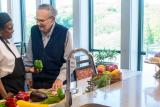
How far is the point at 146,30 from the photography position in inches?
180

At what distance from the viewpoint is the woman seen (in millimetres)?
2324

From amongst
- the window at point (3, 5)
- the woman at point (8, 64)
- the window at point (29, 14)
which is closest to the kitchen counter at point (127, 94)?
the woman at point (8, 64)

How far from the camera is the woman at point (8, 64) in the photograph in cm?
232

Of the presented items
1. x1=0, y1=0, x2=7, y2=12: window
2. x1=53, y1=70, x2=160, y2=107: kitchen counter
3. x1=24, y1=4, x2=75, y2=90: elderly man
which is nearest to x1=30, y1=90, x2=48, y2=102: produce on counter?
x1=53, y1=70, x2=160, y2=107: kitchen counter

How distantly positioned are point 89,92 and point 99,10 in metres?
3.10

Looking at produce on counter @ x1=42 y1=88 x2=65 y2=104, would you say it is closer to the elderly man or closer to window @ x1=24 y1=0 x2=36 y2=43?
the elderly man

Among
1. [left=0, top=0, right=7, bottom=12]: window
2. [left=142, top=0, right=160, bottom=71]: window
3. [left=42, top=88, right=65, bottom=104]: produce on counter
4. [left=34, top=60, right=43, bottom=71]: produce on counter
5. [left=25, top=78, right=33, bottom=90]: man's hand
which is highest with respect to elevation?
[left=0, top=0, right=7, bottom=12]: window

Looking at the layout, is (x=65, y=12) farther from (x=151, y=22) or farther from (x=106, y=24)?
(x=151, y=22)

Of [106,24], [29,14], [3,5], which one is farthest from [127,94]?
[3,5]

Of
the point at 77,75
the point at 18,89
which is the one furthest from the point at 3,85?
the point at 77,75

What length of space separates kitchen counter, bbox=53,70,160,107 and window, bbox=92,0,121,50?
7.94 feet

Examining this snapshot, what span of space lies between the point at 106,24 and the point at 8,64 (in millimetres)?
2854

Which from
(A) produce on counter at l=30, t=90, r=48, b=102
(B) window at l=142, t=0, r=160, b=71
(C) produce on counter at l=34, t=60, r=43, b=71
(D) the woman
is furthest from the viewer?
(B) window at l=142, t=0, r=160, b=71

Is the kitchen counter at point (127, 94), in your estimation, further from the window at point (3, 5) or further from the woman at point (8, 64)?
the window at point (3, 5)
